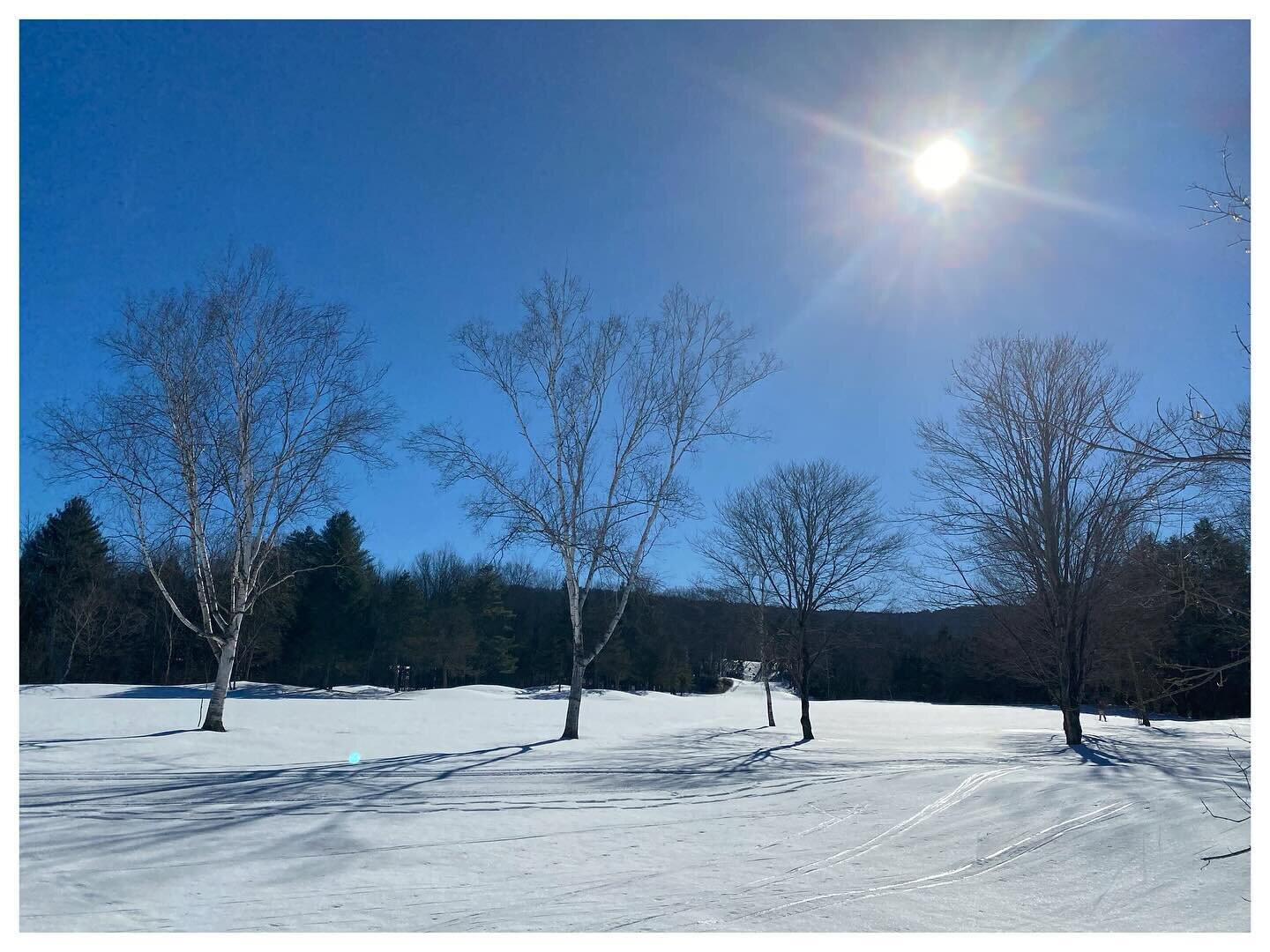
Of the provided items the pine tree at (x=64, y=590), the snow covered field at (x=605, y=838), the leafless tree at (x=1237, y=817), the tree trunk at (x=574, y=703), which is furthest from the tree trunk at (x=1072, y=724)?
the pine tree at (x=64, y=590)

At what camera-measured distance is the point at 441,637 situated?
46.5 m

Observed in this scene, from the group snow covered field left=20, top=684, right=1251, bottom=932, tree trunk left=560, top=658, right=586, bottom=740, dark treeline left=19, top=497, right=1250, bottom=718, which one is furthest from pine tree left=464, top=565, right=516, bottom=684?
snow covered field left=20, top=684, right=1251, bottom=932

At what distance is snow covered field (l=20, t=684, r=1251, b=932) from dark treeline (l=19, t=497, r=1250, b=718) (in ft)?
36.0

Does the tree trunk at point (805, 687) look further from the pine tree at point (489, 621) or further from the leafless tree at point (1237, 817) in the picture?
the pine tree at point (489, 621)

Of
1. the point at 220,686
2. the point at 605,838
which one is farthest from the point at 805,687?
the point at 220,686

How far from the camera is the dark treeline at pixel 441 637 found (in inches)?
1380

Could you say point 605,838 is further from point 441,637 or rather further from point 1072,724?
point 441,637

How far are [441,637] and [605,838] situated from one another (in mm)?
41385

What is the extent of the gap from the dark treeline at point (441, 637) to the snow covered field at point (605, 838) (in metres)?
11.0

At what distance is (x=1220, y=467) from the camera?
6.09 metres
